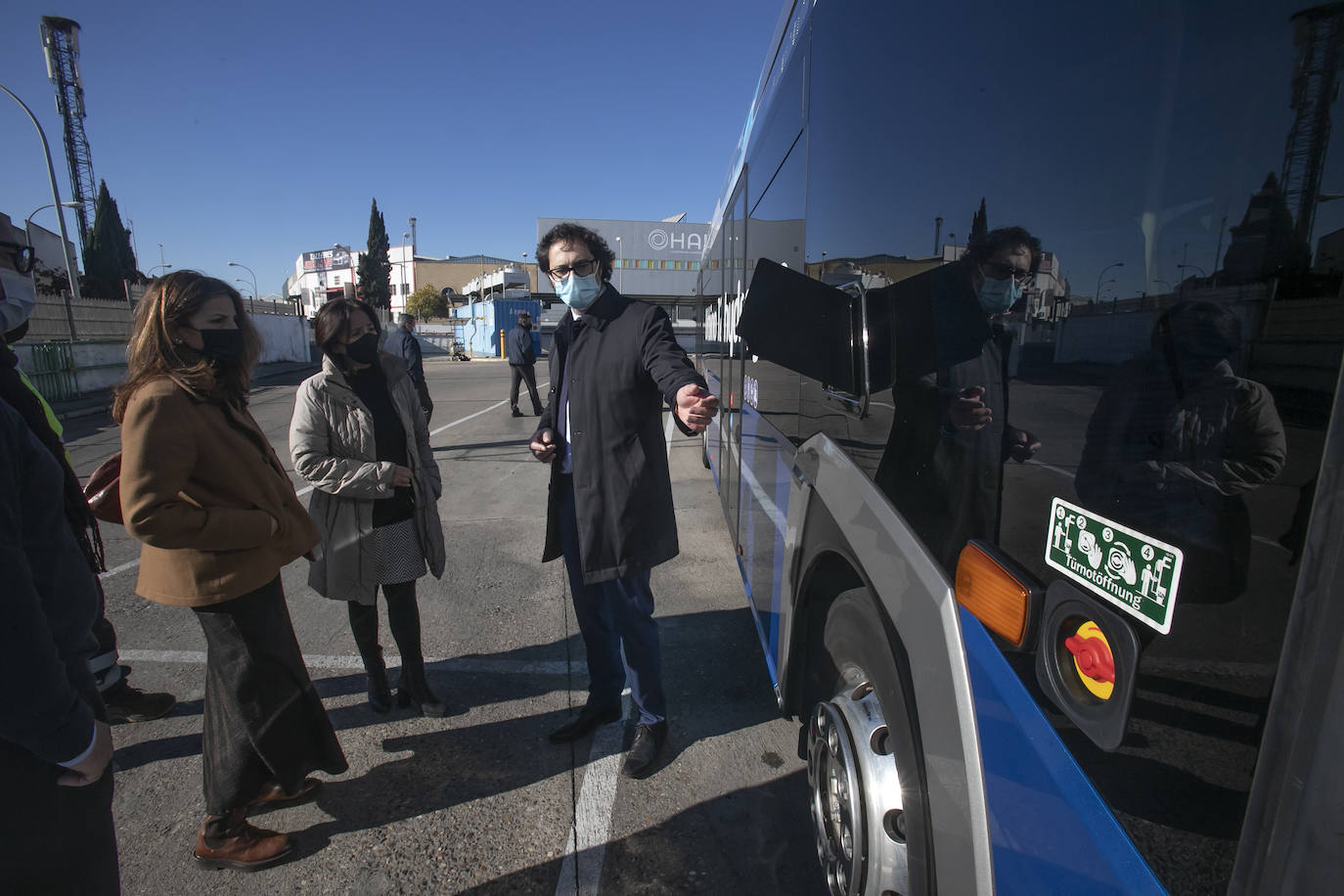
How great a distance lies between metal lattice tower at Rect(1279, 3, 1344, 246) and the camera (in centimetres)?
62

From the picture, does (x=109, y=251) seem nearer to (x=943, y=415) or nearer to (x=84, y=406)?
(x=84, y=406)

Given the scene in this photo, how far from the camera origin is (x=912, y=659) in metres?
1.29

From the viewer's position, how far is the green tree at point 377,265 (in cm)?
6462

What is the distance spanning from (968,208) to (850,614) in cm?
98

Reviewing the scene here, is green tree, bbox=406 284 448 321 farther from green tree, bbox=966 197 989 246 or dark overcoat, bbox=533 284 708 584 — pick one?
green tree, bbox=966 197 989 246

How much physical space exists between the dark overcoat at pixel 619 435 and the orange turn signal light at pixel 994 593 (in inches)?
49.8

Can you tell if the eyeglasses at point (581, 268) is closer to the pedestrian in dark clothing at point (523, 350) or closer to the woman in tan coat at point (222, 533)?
the woman in tan coat at point (222, 533)

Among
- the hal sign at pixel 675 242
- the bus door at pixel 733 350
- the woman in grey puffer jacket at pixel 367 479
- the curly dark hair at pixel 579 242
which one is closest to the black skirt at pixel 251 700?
the woman in grey puffer jacket at pixel 367 479

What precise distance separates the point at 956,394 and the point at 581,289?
1581mm

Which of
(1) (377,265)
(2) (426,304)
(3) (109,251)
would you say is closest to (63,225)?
(3) (109,251)

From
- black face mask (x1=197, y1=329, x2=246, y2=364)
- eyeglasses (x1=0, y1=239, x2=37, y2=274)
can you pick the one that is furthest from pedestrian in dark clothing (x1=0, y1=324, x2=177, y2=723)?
black face mask (x1=197, y1=329, x2=246, y2=364)

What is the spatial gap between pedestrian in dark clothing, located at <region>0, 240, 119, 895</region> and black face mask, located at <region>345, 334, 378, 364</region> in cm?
129

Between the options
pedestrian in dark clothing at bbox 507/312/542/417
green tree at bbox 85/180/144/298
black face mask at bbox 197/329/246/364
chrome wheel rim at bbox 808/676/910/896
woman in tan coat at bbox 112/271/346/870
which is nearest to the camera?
chrome wheel rim at bbox 808/676/910/896

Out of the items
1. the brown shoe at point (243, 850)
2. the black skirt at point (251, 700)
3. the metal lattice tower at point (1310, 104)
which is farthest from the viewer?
the brown shoe at point (243, 850)
